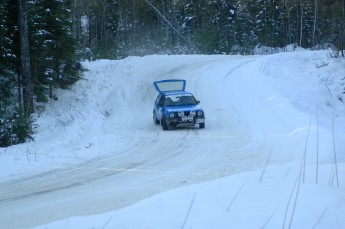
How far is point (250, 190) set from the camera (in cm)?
744

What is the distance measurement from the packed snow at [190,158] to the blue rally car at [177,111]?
0.36 meters

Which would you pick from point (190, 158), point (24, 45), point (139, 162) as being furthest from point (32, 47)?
point (190, 158)

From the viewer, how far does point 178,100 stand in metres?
Result: 19.4

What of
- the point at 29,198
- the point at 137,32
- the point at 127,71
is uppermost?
the point at 137,32

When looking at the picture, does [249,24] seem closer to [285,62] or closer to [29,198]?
[285,62]

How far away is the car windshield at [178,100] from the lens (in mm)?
19281

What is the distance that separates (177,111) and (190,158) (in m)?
5.38

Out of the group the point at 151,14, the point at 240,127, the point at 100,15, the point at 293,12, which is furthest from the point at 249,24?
the point at 240,127

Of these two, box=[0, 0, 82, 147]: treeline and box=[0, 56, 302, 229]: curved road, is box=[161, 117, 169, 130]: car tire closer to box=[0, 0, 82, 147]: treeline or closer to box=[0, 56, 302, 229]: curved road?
box=[0, 56, 302, 229]: curved road

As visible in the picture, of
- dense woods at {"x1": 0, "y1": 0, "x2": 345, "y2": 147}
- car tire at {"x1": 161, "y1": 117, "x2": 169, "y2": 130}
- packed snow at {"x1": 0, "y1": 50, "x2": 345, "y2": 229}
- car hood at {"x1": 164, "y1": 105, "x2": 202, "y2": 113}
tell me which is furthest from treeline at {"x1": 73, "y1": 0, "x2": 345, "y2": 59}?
car tire at {"x1": 161, "y1": 117, "x2": 169, "y2": 130}

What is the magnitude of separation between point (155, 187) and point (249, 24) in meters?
64.5

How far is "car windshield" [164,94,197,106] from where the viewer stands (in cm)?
1928

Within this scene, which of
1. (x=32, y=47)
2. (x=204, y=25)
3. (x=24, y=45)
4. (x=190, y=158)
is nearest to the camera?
(x=190, y=158)

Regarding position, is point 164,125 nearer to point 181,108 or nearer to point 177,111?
point 177,111
